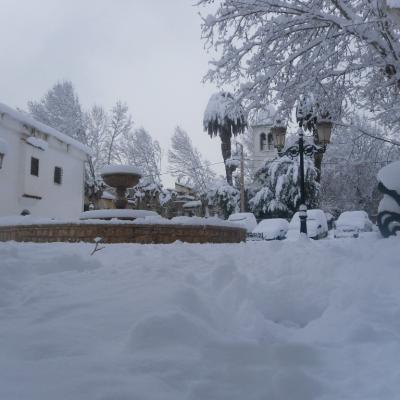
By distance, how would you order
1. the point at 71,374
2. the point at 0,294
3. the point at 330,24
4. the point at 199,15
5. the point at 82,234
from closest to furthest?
the point at 71,374
the point at 0,294
the point at 82,234
the point at 330,24
the point at 199,15

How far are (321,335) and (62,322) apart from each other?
157 centimetres

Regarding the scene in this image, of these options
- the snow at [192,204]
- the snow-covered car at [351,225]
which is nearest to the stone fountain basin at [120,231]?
the snow-covered car at [351,225]

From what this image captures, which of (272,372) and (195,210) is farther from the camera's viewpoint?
(195,210)

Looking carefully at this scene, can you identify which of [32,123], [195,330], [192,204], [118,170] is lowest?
[195,330]

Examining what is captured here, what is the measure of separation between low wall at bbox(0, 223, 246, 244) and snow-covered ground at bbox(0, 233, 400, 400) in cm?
309

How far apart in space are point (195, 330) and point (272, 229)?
15.1 m

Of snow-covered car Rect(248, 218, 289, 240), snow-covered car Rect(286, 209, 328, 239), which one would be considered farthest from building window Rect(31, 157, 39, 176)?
snow-covered car Rect(286, 209, 328, 239)

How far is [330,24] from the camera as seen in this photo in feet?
26.2

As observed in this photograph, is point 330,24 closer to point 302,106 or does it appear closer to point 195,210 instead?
point 302,106

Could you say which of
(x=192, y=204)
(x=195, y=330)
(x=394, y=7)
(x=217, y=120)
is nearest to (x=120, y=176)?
(x=394, y=7)

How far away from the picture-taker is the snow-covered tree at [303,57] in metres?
→ 7.93

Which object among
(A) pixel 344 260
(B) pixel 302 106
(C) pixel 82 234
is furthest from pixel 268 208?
(A) pixel 344 260

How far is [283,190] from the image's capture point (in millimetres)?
24625

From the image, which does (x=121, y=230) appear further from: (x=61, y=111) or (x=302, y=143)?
(x=61, y=111)
